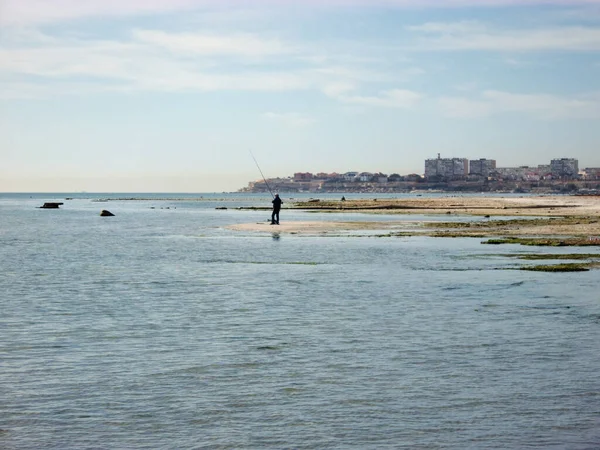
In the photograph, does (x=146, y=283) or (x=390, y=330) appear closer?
(x=390, y=330)

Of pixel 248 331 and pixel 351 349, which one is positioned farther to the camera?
pixel 248 331

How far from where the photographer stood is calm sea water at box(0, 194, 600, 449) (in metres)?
11.5

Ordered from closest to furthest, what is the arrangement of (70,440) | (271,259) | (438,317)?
(70,440), (438,317), (271,259)

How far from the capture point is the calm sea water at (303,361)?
11.5 m

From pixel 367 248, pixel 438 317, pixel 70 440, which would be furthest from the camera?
pixel 367 248

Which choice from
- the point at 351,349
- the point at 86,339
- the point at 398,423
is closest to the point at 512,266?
the point at 351,349

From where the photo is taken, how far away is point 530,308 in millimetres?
22125

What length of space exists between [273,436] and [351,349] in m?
5.67

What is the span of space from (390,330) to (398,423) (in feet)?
23.3

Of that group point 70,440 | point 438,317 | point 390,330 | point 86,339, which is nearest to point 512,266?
point 438,317

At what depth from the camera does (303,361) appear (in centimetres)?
1570

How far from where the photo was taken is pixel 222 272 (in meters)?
33.2

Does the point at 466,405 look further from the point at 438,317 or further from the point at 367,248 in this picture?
the point at 367,248

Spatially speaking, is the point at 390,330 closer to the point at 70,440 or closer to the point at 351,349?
the point at 351,349
